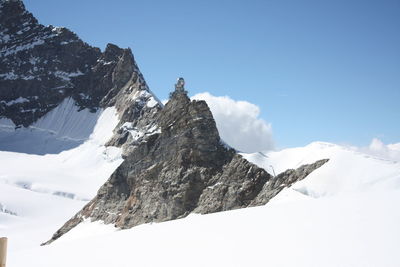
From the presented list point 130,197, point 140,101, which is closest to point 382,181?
point 130,197

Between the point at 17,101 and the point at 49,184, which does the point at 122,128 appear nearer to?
the point at 49,184

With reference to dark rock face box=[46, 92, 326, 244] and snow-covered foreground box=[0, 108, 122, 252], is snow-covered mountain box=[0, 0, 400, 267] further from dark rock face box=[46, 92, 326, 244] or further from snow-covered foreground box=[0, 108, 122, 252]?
snow-covered foreground box=[0, 108, 122, 252]

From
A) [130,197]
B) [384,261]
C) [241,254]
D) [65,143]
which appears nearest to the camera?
[384,261]

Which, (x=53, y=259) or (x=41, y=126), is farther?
(x=41, y=126)

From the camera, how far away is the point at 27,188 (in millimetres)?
94688

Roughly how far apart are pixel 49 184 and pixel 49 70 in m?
72.5

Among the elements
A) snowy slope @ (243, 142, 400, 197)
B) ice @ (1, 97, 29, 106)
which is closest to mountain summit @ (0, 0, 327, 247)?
ice @ (1, 97, 29, 106)

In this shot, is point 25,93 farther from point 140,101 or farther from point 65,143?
point 140,101

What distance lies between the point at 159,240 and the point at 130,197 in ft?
118

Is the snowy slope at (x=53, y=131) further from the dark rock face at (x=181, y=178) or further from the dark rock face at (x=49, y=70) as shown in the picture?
the dark rock face at (x=181, y=178)

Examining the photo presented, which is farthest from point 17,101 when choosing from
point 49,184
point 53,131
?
point 49,184

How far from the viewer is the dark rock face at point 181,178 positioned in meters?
37.6

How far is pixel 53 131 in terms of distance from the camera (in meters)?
144

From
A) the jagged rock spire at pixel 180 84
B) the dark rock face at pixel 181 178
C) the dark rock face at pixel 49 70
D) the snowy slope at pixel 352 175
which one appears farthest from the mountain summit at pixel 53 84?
the snowy slope at pixel 352 175
